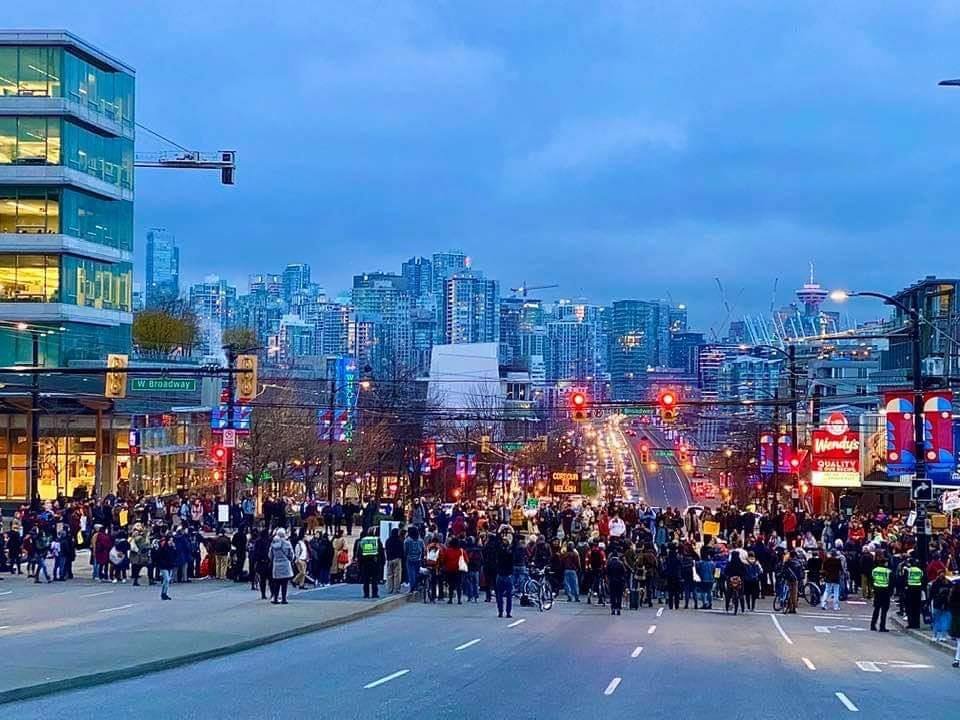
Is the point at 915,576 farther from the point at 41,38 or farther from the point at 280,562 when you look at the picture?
the point at 41,38

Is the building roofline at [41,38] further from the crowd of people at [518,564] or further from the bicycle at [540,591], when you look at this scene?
the bicycle at [540,591]

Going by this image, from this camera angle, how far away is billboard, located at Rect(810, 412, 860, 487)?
52.9 metres

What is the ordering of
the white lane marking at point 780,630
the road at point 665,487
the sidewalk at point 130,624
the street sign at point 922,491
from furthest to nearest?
the road at point 665,487 → the street sign at point 922,491 → the white lane marking at point 780,630 → the sidewalk at point 130,624

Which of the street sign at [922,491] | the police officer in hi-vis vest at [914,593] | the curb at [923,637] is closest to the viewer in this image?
the curb at [923,637]

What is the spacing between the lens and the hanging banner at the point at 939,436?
138ft

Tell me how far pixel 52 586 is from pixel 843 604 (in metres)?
21.8

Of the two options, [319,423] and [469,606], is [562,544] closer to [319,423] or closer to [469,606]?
[469,606]

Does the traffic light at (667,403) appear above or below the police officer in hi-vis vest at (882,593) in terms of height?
above

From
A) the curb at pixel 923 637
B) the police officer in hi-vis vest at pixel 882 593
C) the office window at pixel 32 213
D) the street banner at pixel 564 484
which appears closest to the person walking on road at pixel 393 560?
the police officer in hi-vis vest at pixel 882 593

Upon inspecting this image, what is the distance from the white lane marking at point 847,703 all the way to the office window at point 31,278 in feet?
197

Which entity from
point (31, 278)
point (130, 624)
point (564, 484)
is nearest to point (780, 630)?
point (130, 624)

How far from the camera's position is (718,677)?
21.9m

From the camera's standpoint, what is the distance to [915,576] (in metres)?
32.1

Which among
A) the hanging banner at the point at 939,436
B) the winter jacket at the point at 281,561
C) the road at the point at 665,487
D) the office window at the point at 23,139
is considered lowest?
the road at the point at 665,487
